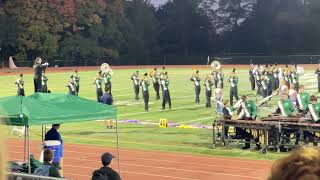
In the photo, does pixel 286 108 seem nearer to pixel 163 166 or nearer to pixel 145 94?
pixel 163 166

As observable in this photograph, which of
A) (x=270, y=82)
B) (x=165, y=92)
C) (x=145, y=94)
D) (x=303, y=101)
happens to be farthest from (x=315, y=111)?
(x=270, y=82)

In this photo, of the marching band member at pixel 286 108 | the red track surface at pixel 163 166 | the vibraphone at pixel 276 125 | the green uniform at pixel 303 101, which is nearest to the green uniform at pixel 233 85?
the green uniform at pixel 303 101

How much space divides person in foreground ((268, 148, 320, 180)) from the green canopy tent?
8181 mm

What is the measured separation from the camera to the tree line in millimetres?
70750

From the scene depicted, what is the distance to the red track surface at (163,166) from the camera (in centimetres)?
1331

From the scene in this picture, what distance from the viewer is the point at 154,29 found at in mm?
83938

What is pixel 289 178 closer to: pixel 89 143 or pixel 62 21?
pixel 89 143

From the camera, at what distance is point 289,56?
74438 millimetres

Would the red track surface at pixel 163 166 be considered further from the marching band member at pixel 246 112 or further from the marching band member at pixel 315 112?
the marching band member at pixel 315 112

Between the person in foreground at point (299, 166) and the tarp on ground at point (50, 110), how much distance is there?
322 inches

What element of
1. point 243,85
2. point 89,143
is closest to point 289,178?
point 89,143

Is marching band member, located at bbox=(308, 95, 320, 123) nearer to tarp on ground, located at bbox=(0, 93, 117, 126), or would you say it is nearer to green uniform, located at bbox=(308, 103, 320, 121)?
green uniform, located at bbox=(308, 103, 320, 121)

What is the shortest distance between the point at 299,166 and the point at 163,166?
42.4ft

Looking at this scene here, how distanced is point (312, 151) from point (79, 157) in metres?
14.5
